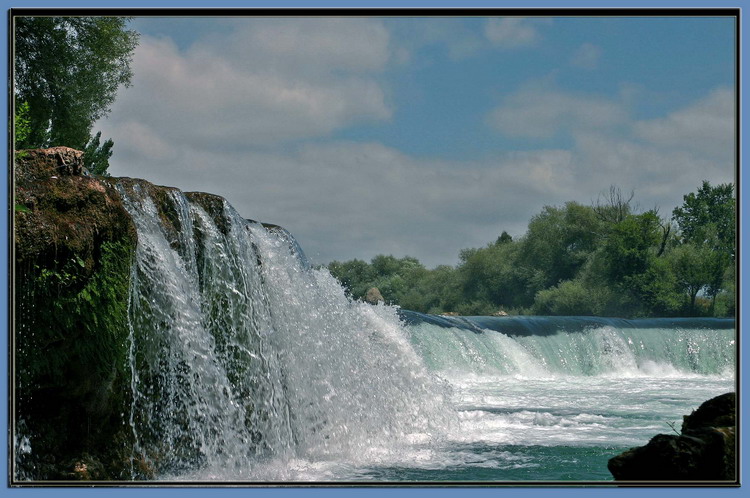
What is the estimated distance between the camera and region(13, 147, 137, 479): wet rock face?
162 inches

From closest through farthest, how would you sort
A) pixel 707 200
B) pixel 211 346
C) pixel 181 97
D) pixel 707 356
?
pixel 211 346 < pixel 181 97 < pixel 707 356 < pixel 707 200

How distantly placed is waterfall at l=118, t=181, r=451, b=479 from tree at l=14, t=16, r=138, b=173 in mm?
4064

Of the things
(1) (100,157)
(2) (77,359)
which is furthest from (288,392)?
(1) (100,157)

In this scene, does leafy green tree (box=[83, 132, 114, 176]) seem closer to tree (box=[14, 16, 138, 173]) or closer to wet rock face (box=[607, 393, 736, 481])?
tree (box=[14, 16, 138, 173])

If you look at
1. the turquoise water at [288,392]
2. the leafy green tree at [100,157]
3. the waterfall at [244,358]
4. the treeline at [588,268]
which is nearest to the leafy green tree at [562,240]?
the treeline at [588,268]

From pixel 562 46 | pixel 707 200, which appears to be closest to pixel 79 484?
pixel 562 46

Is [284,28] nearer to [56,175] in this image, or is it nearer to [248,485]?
[56,175]

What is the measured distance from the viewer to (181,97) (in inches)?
511

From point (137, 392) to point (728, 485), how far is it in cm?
293

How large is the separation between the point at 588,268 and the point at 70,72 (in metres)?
21.8

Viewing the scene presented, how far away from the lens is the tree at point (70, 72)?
9.16 meters

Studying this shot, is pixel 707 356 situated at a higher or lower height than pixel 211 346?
lower

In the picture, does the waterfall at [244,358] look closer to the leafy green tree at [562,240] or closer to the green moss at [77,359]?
the green moss at [77,359]

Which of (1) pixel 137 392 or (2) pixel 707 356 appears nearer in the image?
(1) pixel 137 392
